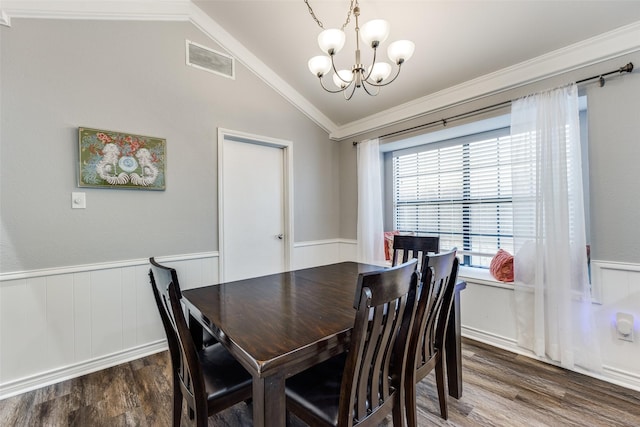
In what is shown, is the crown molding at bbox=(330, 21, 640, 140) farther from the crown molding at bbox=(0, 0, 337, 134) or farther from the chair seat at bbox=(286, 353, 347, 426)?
the chair seat at bbox=(286, 353, 347, 426)

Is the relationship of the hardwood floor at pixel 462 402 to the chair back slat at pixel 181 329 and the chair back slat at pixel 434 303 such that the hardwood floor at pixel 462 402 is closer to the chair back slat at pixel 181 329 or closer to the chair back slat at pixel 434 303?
the chair back slat at pixel 434 303

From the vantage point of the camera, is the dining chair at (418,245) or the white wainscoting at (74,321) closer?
the white wainscoting at (74,321)

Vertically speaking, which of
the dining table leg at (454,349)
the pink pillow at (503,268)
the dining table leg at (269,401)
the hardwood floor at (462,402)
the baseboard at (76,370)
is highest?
the pink pillow at (503,268)

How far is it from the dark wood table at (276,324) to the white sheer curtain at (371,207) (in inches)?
60.7

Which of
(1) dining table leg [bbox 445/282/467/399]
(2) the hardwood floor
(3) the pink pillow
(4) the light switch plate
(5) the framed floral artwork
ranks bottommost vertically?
(2) the hardwood floor

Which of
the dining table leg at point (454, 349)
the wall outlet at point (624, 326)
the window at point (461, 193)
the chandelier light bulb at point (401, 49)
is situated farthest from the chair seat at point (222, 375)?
the window at point (461, 193)

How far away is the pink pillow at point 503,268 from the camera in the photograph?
2.50 meters

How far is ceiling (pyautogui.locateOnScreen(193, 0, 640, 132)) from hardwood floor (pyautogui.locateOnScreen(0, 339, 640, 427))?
2.42 metres

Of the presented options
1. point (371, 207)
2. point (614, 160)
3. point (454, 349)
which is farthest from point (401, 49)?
point (371, 207)

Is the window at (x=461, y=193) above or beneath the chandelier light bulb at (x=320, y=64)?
beneath

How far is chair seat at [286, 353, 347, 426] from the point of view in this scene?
1.06 m

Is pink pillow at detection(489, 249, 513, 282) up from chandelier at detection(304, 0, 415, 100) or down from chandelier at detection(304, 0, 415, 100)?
down

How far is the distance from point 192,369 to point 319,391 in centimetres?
52

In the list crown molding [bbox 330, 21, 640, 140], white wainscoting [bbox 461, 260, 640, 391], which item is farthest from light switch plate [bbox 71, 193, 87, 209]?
white wainscoting [bbox 461, 260, 640, 391]
